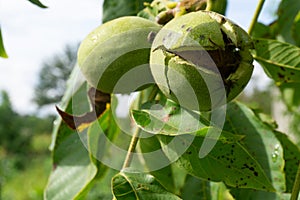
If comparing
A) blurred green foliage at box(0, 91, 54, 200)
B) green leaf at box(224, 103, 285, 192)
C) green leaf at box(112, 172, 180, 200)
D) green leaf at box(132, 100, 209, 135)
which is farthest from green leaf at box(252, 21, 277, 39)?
blurred green foliage at box(0, 91, 54, 200)

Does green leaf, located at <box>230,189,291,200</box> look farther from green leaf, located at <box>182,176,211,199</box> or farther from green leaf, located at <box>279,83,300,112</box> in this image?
green leaf, located at <box>279,83,300,112</box>

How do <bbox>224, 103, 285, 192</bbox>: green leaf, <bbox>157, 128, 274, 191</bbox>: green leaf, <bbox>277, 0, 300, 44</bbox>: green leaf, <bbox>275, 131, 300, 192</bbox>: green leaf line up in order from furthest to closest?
1. <bbox>277, 0, 300, 44</bbox>: green leaf
2. <bbox>275, 131, 300, 192</bbox>: green leaf
3. <bbox>224, 103, 285, 192</bbox>: green leaf
4. <bbox>157, 128, 274, 191</bbox>: green leaf

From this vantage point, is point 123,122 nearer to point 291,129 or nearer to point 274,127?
point 274,127

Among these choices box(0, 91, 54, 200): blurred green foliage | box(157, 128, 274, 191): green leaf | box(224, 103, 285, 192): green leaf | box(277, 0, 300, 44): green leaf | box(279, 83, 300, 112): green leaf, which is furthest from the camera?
box(0, 91, 54, 200): blurred green foliage

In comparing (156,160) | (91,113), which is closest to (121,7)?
(91,113)

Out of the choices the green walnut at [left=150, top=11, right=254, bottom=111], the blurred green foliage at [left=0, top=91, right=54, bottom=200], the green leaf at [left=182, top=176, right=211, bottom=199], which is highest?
the green walnut at [left=150, top=11, right=254, bottom=111]

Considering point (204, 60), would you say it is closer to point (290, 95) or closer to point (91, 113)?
point (91, 113)

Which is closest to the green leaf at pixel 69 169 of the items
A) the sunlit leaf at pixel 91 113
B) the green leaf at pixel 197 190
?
the sunlit leaf at pixel 91 113

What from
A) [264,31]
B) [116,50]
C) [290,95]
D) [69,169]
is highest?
[116,50]
